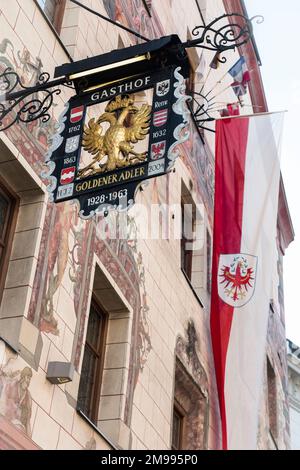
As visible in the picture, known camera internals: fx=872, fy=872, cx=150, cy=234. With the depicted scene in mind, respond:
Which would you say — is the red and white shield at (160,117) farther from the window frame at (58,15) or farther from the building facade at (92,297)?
the window frame at (58,15)

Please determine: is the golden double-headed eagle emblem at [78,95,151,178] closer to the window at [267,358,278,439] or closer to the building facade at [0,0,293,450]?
the building facade at [0,0,293,450]

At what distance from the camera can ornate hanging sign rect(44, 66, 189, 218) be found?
22.7ft

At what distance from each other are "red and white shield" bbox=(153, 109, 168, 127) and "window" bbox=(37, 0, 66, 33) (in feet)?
14.2

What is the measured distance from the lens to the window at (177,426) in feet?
44.3

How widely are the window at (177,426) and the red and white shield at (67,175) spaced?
697cm

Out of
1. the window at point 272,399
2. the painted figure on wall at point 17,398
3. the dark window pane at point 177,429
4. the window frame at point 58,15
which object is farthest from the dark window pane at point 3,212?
the window at point 272,399

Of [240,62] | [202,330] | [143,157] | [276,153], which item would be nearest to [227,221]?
[276,153]

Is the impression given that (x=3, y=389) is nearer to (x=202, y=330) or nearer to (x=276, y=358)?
(x=202, y=330)

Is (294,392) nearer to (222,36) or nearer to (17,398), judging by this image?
(17,398)

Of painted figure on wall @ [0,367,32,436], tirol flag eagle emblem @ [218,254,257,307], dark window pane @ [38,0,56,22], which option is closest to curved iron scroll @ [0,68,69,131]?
dark window pane @ [38,0,56,22]

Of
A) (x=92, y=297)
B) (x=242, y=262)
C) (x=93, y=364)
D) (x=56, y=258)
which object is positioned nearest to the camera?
(x=56, y=258)

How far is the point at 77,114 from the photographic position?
7.59m

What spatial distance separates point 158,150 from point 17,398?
2.64 m

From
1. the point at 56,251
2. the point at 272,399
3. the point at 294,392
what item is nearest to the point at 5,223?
the point at 56,251
